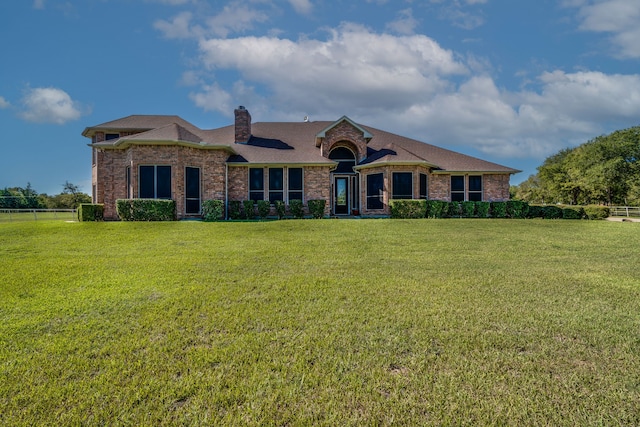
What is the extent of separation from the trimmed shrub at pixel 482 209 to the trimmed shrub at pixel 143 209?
16.5 metres

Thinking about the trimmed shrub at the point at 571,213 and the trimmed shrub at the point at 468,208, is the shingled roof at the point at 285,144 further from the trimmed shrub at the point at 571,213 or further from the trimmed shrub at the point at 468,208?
the trimmed shrub at the point at 571,213

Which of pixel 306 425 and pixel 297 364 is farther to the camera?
pixel 297 364

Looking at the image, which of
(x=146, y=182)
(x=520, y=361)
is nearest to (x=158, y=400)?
(x=520, y=361)

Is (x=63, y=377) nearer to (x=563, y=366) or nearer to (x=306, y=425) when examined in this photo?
(x=306, y=425)

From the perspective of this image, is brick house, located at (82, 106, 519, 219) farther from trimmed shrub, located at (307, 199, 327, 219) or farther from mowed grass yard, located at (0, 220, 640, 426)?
mowed grass yard, located at (0, 220, 640, 426)

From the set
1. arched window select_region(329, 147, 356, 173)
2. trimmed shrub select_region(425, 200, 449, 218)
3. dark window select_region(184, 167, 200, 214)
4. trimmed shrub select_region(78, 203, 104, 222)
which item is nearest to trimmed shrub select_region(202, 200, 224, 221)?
dark window select_region(184, 167, 200, 214)

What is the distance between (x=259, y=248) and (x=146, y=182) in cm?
965

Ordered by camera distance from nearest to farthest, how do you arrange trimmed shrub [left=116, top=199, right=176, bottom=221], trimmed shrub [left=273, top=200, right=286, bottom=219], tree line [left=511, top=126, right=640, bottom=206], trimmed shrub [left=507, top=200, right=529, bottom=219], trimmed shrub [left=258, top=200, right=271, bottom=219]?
trimmed shrub [left=116, top=199, right=176, bottom=221], trimmed shrub [left=258, top=200, right=271, bottom=219], trimmed shrub [left=273, top=200, right=286, bottom=219], trimmed shrub [left=507, top=200, right=529, bottom=219], tree line [left=511, top=126, right=640, bottom=206]

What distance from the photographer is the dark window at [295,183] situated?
1939 cm

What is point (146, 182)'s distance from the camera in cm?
1606

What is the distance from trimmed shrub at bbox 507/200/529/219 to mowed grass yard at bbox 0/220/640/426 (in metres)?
12.4

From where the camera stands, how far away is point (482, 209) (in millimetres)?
19703

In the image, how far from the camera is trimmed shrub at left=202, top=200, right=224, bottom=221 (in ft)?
53.4

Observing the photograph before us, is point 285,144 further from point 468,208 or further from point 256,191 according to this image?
point 468,208
